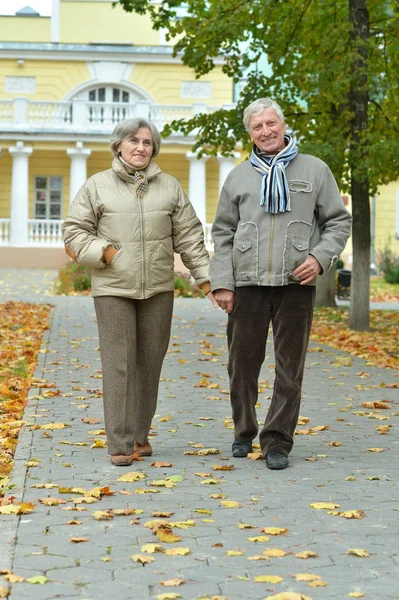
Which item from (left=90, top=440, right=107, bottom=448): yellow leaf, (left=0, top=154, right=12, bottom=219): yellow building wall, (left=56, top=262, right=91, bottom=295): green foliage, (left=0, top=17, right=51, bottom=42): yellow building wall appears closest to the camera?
(left=90, top=440, right=107, bottom=448): yellow leaf

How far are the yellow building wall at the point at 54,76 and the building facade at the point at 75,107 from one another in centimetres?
3

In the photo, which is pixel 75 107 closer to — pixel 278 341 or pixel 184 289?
pixel 184 289

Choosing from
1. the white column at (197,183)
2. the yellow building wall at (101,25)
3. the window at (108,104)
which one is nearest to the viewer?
the white column at (197,183)

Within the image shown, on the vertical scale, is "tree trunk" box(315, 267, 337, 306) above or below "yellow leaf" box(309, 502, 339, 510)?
above

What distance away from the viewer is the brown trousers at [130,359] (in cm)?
694

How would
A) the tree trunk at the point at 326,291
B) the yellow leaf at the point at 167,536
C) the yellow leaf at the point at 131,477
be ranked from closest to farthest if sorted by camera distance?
the yellow leaf at the point at 167,536 → the yellow leaf at the point at 131,477 → the tree trunk at the point at 326,291

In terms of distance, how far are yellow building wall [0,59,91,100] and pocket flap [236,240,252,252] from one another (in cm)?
3282

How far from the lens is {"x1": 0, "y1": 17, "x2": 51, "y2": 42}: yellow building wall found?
41.7 metres

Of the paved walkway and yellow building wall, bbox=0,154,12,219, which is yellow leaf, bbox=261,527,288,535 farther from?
yellow building wall, bbox=0,154,12,219

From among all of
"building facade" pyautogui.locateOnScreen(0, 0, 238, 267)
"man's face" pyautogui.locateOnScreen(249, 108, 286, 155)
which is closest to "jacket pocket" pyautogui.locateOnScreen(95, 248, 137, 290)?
"man's face" pyautogui.locateOnScreen(249, 108, 286, 155)

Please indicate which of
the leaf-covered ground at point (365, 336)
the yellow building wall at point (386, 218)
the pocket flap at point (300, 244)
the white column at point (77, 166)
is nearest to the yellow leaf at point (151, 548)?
the pocket flap at point (300, 244)

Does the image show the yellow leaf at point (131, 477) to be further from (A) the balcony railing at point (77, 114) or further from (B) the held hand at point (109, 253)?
(A) the balcony railing at point (77, 114)

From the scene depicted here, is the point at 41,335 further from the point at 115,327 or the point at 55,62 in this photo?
the point at 55,62

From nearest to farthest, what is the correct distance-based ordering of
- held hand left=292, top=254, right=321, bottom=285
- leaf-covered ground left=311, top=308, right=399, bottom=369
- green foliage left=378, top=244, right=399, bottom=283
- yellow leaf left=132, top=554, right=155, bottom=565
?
yellow leaf left=132, top=554, right=155, bottom=565
held hand left=292, top=254, right=321, bottom=285
leaf-covered ground left=311, top=308, right=399, bottom=369
green foliage left=378, top=244, right=399, bottom=283
